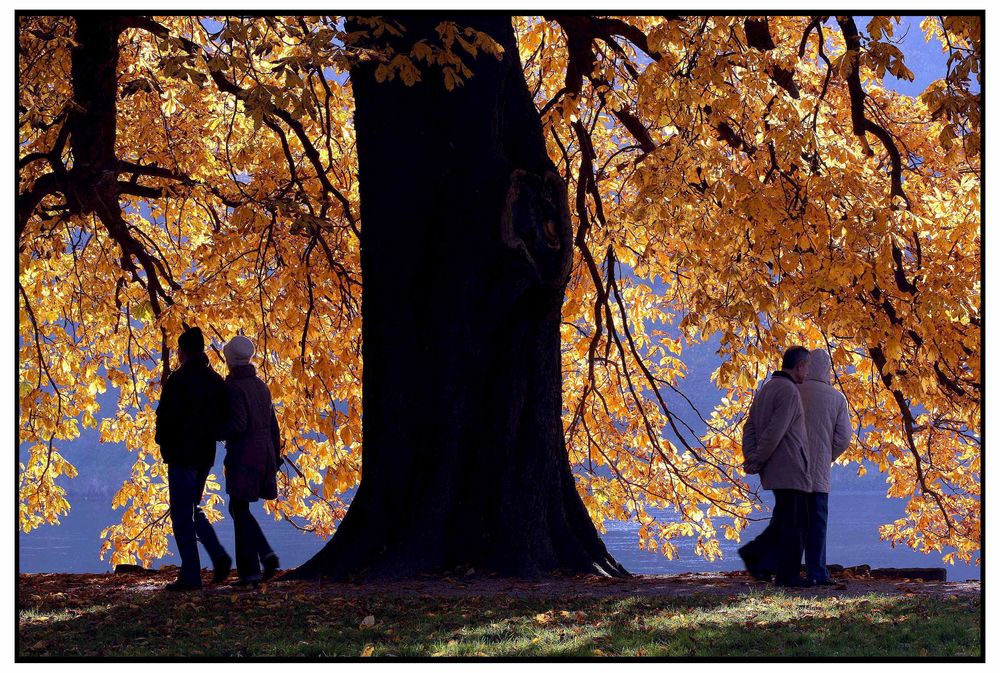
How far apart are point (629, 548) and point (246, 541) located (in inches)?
4366

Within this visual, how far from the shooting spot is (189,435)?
831 cm

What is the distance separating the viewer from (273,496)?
8.59 m

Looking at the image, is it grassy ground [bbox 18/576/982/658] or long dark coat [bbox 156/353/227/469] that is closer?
grassy ground [bbox 18/576/982/658]

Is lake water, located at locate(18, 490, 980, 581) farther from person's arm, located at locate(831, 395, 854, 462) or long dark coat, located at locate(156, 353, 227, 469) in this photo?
long dark coat, located at locate(156, 353, 227, 469)

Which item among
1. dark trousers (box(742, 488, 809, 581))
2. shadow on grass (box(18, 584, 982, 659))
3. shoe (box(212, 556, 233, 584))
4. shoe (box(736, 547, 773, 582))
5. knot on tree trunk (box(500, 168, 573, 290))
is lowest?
shadow on grass (box(18, 584, 982, 659))

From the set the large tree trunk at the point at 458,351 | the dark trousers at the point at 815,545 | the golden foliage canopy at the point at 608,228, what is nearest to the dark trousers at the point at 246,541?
the large tree trunk at the point at 458,351

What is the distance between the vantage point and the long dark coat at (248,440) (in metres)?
8.55

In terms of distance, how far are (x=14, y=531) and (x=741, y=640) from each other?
4115 mm

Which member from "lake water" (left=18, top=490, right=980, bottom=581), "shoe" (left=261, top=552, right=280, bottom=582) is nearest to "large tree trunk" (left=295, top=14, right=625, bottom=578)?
"shoe" (left=261, top=552, right=280, bottom=582)

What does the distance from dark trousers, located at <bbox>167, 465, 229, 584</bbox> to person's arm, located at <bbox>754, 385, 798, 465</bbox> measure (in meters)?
3.93

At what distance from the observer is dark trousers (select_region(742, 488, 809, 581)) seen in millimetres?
8273

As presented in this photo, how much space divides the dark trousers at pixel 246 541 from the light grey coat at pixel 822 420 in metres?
4.03

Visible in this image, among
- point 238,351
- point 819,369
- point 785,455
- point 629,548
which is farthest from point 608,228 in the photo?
point 629,548
